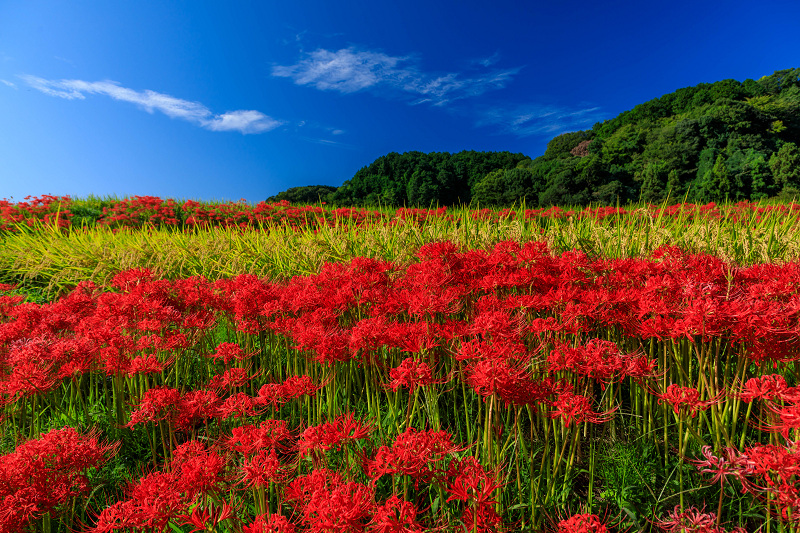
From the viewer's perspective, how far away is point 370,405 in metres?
2.93

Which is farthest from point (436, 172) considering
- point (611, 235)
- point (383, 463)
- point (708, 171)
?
point (383, 463)

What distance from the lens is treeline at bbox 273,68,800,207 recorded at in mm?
31125

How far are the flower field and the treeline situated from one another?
23.7 meters

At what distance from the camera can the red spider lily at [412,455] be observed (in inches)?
57.1

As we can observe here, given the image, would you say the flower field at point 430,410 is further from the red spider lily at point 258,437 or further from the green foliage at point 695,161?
the green foliage at point 695,161

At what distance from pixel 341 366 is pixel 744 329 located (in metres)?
2.53

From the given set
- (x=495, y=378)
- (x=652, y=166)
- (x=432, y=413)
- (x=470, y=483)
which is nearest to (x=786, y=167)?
(x=652, y=166)

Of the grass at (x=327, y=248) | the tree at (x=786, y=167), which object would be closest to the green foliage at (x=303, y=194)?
the grass at (x=327, y=248)

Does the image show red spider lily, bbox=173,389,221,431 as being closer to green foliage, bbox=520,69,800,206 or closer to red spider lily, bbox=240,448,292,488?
red spider lily, bbox=240,448,292,488

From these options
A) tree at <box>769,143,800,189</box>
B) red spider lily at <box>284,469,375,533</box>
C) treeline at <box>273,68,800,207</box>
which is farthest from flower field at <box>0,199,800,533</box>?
tree at <box>769,143,800,189</box>

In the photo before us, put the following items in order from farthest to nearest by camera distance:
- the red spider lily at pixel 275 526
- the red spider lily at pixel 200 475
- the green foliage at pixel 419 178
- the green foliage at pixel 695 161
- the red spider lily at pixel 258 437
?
the green foliage at pixel 419 178 → the green foliage at pixel 695 161 → the red spider lily at pixel 258 437 → the red spider lily at pixel 200 475 → the red spider lily at pixel 275 526

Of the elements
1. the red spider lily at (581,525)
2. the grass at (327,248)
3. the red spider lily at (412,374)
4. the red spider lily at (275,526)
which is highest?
the grass at (327,248)

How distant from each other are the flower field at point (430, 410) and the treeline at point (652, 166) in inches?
934

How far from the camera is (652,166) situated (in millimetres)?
→ 32062
